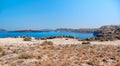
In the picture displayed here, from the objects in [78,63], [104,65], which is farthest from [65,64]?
[104,65]

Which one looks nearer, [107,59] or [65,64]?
[65,64]

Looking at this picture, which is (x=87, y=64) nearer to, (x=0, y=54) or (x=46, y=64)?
(x=46, y=64)

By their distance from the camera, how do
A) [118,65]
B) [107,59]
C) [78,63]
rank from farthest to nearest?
[107,59]
[78,63]
[118,65]

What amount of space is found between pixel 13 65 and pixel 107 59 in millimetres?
6547

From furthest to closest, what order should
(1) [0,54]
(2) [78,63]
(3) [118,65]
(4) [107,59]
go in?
1. (1) [0,54]
2. (4) [107,59]
3. (2) [78,63]
4. (3) [118,65]

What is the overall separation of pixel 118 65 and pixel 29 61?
Result: 5.69 metres

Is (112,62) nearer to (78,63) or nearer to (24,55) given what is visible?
(78,63)

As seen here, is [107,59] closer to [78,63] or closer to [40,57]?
[78,63]

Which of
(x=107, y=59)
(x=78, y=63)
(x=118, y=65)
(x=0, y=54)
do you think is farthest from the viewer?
(x=0, y=54)

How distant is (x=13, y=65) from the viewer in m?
14.6

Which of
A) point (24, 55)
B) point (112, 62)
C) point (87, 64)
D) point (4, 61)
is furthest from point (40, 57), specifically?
point (112, 62)

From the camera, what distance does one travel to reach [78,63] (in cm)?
1526

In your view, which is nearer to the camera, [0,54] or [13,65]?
[13,65]

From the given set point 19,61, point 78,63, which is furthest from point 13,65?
point 78,63
